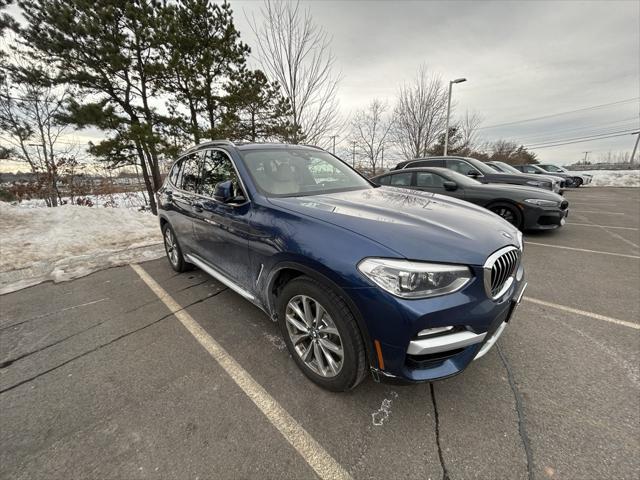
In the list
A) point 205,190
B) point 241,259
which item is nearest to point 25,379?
point 241,259

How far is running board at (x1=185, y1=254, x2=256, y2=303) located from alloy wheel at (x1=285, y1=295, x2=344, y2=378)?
0.58 metres

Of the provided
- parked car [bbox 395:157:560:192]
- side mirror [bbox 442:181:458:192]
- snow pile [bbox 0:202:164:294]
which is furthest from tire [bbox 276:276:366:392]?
parked car [bbox 395:157:560:192]

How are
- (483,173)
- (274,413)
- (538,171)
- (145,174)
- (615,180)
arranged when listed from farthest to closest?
1. (615,180)
2. (538,171)
3. (145,174)
4. (483,173)
5. (274,413)

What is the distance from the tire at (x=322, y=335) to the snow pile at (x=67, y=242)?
4.20 m

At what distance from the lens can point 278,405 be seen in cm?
191

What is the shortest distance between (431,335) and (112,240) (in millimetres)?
6877

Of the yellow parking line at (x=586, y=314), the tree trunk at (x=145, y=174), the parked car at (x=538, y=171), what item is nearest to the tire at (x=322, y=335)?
the yellow parking line at (x=586, y=314)

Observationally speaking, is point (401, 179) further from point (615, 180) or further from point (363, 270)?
point (615, 180)

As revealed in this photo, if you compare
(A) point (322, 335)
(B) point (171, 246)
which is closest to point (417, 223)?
(A) point (322, 335)

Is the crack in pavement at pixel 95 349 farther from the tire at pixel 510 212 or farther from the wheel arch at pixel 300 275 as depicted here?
the tire at pixel 510 212

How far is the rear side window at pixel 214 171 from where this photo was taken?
111 inches

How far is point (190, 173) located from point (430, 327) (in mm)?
3424

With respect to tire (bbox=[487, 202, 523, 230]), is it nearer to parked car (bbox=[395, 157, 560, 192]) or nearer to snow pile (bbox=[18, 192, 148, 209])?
parked car (bbox=[395, 157, 560, 192])

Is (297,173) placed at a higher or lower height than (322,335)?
higher
